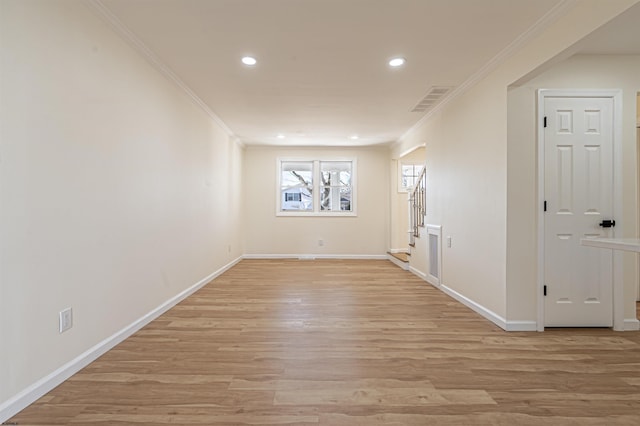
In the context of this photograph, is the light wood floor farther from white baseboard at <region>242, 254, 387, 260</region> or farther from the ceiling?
white baseboard at <region>242, 254, 387, 260</region>

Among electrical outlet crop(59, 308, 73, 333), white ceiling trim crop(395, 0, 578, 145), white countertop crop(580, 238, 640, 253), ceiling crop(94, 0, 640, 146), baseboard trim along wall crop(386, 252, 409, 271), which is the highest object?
ceiling crop(94, 0, 640, 146)

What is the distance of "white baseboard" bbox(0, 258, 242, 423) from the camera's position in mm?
1675

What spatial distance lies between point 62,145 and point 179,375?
5.26ft

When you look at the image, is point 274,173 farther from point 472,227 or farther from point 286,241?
point 472,227

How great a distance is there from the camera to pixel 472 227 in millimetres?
3643

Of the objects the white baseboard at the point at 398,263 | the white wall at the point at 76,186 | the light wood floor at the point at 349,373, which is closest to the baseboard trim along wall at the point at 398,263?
the white baseboard at the point at 398,263

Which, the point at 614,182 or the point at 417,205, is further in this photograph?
the point at 417,205

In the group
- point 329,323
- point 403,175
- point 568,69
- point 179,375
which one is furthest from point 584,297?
point 403,175

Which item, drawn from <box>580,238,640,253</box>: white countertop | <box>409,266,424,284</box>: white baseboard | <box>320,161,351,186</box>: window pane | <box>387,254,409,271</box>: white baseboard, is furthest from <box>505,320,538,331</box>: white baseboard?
<box>320,161,351,186</box>: window pane

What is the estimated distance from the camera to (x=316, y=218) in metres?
7.51

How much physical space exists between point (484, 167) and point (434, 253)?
6.06ft

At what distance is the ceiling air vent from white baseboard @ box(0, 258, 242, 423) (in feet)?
12.7

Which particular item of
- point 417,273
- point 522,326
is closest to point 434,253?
point 417,273

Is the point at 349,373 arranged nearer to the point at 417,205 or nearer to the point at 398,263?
the point at 417,205
